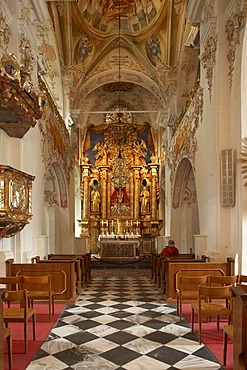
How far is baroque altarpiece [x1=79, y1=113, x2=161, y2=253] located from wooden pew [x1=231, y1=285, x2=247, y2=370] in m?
17.1

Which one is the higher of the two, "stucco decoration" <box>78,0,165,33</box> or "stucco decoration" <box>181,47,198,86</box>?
"stucco decoration" <box>78,0,165,33</box>

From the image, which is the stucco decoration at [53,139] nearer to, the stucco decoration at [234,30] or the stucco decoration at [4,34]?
the stucco decoration at [4,34]

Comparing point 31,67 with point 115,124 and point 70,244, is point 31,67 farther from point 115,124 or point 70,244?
point 115,124

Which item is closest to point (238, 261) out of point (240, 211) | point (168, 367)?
point (240, 211)

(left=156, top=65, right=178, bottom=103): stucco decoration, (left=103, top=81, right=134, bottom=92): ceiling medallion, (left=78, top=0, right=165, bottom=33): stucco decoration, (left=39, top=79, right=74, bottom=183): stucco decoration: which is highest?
(left=78, top=0, right=165, bottom=33): stucco decoration

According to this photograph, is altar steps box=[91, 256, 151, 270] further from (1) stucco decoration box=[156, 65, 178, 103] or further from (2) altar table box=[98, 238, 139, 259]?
(1) stucco decoration box=[156, 65, 178, 103]

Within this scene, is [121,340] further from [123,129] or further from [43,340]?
[123,129]

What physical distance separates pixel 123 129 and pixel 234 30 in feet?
45.9

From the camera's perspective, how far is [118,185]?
70.0 ft

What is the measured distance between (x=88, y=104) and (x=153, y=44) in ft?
20.4

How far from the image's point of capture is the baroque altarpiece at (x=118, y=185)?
2183 centimetres

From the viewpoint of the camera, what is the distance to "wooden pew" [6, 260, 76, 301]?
27.1 feet

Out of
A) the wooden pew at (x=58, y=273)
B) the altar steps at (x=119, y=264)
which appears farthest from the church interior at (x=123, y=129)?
the altar steps at (x=119, y=264)

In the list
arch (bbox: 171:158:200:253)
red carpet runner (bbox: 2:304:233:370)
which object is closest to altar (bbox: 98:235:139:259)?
arch (bbox: 171:158:200:253)
